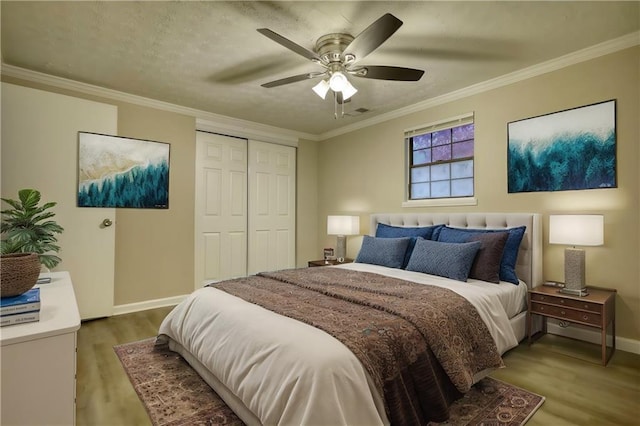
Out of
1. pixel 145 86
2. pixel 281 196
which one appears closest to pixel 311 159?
pixel 281 196

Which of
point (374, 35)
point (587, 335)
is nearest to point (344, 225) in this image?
point (587, 335)

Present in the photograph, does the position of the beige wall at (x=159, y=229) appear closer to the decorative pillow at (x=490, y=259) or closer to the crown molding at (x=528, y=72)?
the crown molding at (x=528, y=72)

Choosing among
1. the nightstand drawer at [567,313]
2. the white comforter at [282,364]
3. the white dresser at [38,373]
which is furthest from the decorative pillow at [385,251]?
the white dresser at [38,373]

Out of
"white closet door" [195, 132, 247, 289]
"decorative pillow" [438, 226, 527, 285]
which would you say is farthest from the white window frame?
"white closet door" [195, 132, 247, 289]

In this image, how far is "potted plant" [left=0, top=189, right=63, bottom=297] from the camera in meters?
1.31

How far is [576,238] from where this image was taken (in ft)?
8.45

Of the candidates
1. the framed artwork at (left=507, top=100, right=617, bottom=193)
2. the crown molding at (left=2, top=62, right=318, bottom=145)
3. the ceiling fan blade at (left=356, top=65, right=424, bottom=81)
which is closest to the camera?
the ceiling fan blade at (left=356, top=65, right=424, bottom=81)

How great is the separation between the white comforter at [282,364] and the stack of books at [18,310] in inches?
35.8

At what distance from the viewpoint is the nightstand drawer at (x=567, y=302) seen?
8.01ft

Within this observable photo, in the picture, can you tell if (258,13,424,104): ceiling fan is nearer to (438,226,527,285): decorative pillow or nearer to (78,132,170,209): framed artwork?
(438,226,527,285): decorative pillow

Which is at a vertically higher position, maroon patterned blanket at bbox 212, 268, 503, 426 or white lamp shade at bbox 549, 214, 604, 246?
white lamp shade at bbox 549, 214, 604, 246

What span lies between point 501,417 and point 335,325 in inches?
43.5

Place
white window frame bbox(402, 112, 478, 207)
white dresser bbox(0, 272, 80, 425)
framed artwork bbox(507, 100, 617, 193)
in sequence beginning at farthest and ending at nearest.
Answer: white window frame bbox(402, 112, 478, 207) < framed artwork bbox(507, 100, 617, 193) < white dresser bbox(0, 272, 80, 425)

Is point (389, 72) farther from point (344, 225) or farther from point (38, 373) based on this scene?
point (38, 373)
